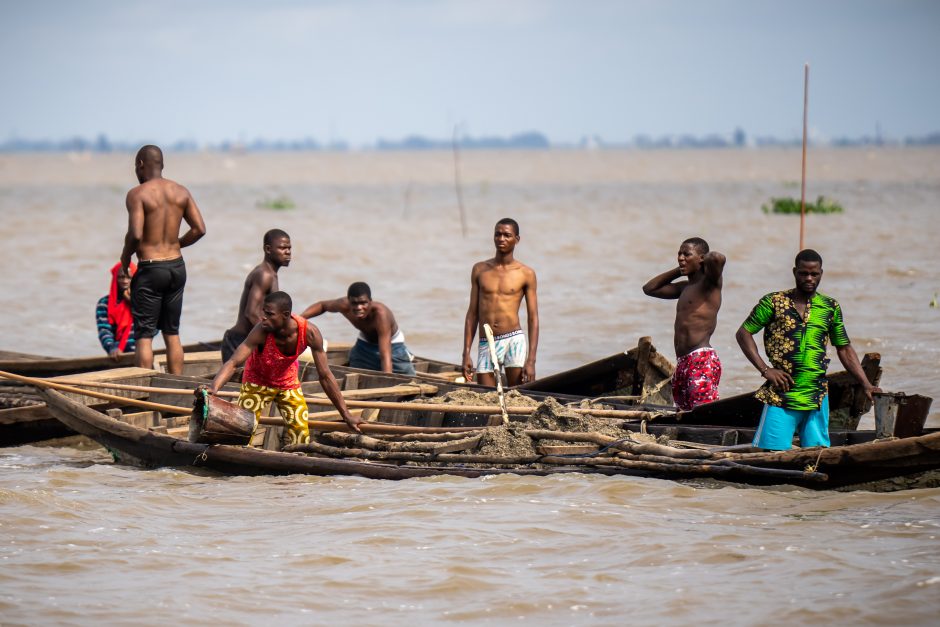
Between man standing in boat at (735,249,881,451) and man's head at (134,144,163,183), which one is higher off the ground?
man's head at (134,144,163,183)

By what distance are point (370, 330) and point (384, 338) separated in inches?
10.6

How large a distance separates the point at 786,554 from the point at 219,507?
3.00 metres

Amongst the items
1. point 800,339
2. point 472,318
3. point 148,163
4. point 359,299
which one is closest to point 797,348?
point 800,339

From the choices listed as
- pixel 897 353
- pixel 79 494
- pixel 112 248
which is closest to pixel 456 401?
pixel 79 494

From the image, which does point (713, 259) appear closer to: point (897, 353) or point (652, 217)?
point (897, 353)

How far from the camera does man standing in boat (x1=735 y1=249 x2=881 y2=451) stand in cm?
633

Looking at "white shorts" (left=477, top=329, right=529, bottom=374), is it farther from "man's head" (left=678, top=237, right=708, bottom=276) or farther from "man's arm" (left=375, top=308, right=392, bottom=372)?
"man's head" (left=678, top=237, right=708, bottom=276)

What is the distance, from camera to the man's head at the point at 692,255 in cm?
743

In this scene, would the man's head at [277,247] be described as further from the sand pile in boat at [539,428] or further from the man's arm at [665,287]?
the man's arm at [665,287]

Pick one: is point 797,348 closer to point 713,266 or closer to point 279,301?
point 713,266

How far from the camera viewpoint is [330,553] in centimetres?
588

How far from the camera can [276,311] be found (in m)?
6.88

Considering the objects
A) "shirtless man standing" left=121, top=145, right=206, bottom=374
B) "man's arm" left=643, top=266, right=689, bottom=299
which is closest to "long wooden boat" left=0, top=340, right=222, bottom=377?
"shirtless man standing" left=121, top=145, right=206, bottom=374

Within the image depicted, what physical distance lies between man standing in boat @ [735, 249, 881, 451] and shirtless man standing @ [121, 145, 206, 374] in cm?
415
